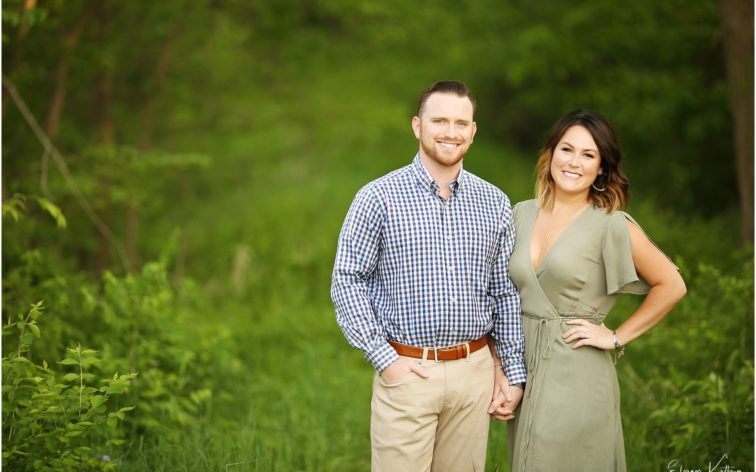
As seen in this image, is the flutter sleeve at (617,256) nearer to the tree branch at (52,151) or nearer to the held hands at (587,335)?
the held hands at (587,335)

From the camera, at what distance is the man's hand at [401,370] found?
3.38m

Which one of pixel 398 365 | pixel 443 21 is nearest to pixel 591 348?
pixel 398 365

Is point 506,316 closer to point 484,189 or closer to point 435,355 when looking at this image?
point 435,355

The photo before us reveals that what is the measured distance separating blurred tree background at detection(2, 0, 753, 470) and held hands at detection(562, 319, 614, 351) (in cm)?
112

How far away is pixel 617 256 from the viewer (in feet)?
11.8

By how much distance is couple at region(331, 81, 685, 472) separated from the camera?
135 inches

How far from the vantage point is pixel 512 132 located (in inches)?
854

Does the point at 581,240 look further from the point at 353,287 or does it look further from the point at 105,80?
the point at 105,80

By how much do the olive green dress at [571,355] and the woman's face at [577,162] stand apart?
143 millimetres

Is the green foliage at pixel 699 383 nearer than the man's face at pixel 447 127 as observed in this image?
No

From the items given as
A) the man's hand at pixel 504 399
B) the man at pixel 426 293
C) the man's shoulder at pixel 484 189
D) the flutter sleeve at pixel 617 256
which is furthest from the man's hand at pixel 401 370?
the flutter sleeve at pixel 617 256

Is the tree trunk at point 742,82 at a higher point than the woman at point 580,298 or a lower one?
higher

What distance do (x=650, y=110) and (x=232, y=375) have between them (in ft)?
22.2

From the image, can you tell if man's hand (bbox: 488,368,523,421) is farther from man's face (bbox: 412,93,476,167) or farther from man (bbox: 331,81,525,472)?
man's face (bbox: 412,93,476,167)
